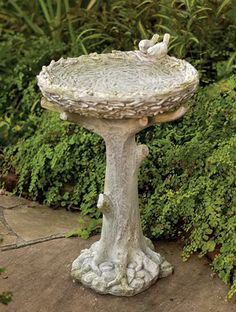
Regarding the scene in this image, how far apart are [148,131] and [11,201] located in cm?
117

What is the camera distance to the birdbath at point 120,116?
130 inches

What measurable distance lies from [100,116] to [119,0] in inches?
116

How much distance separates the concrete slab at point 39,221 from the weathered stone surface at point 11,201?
0.07 metres

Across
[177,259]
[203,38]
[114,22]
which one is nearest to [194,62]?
[203,38]

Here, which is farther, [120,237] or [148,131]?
[148,131]

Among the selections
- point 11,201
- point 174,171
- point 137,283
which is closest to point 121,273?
point 137,283

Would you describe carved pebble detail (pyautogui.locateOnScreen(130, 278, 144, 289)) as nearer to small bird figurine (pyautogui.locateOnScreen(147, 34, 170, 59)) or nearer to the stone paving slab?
small bird figurine (pyautogui.locateOnScreen(147, 34, 170, 59))

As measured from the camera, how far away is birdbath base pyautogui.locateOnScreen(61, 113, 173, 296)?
363 cm

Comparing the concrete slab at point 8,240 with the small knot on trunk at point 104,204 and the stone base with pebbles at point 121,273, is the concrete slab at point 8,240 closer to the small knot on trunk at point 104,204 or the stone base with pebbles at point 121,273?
the stone base with pebbles at point 121,273

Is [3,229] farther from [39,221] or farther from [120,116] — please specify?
[120,116]

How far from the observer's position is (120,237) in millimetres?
3811

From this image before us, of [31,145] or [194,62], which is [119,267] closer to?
[31,145]

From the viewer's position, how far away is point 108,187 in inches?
148

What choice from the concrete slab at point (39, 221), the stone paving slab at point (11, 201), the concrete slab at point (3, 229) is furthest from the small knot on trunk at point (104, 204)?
the stone paving slab at point (11, 201)
